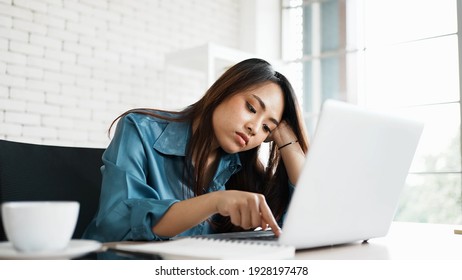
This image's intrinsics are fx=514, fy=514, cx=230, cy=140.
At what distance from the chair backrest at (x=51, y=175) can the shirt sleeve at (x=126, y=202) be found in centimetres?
22

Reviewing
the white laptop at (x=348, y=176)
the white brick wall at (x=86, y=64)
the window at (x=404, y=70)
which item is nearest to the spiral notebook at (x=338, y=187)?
the white laptop at (x=348, y=176)

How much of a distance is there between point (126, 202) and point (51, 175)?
40cm

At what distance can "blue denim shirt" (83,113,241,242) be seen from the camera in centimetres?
98

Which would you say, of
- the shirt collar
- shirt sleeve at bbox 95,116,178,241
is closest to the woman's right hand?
shirt sleeve at bbox 95,116,178,241

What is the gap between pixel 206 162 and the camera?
1398 mm

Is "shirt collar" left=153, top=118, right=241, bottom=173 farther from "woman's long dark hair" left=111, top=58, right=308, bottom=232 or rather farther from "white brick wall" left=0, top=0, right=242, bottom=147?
"white brick wall" left=0, top=0, right=242, bottom=147

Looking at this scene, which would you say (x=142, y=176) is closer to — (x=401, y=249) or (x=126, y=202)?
(x=126, y=202)

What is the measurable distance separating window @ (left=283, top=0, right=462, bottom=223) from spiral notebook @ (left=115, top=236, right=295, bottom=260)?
3.36m

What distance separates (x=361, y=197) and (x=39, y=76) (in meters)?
2.95

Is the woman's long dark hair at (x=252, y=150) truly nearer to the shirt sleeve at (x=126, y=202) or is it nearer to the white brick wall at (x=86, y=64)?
the shirt sleeve at (x=126, y=202)

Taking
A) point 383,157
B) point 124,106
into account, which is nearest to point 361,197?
point 383,157

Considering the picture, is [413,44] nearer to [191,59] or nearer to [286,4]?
[286,4]

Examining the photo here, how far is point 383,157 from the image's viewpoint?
2.94ft

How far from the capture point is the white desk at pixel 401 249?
2.70 feet
